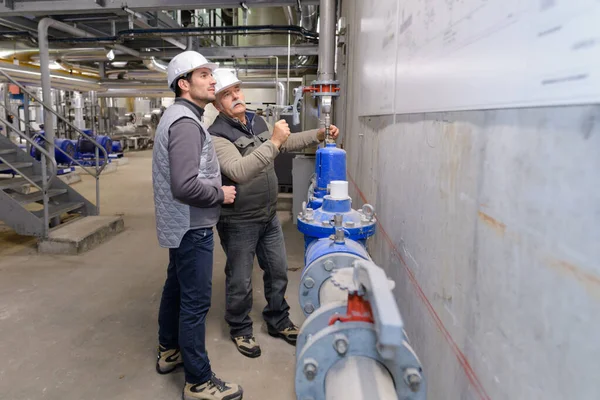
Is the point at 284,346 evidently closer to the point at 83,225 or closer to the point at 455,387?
the point at 455,387

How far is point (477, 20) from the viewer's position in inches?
26.3

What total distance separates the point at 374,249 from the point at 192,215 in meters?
0.85

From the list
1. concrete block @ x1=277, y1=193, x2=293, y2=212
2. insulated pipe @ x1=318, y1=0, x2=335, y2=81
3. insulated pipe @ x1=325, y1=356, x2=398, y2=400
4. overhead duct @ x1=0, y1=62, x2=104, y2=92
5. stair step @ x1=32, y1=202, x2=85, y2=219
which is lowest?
concrete block @ x1=277, y1=193, x2=293, y2=212

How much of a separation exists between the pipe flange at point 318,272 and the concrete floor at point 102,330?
1.03m

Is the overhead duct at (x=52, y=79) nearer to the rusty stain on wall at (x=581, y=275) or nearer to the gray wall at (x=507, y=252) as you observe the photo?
the gray wall at (x=507, y=252)

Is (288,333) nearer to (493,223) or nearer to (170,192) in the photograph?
(170,192)

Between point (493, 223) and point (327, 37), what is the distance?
9.11 feet

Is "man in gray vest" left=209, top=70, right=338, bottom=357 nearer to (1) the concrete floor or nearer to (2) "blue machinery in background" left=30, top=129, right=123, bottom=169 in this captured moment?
(1) the concrete floor

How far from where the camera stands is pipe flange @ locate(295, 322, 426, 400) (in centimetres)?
64

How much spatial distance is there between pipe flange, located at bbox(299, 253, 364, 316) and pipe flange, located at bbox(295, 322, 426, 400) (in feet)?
1.24

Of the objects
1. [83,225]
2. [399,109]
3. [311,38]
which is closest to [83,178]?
[83,225]

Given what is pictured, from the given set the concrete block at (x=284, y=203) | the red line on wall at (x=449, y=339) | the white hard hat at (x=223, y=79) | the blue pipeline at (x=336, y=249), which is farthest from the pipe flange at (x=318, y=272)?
the concrete block at (x=284, y=203)

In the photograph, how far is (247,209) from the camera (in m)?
2.03

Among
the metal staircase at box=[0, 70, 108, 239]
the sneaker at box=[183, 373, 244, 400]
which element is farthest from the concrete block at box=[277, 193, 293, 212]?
the sneaker at box=[183, 373, 244, 400]
